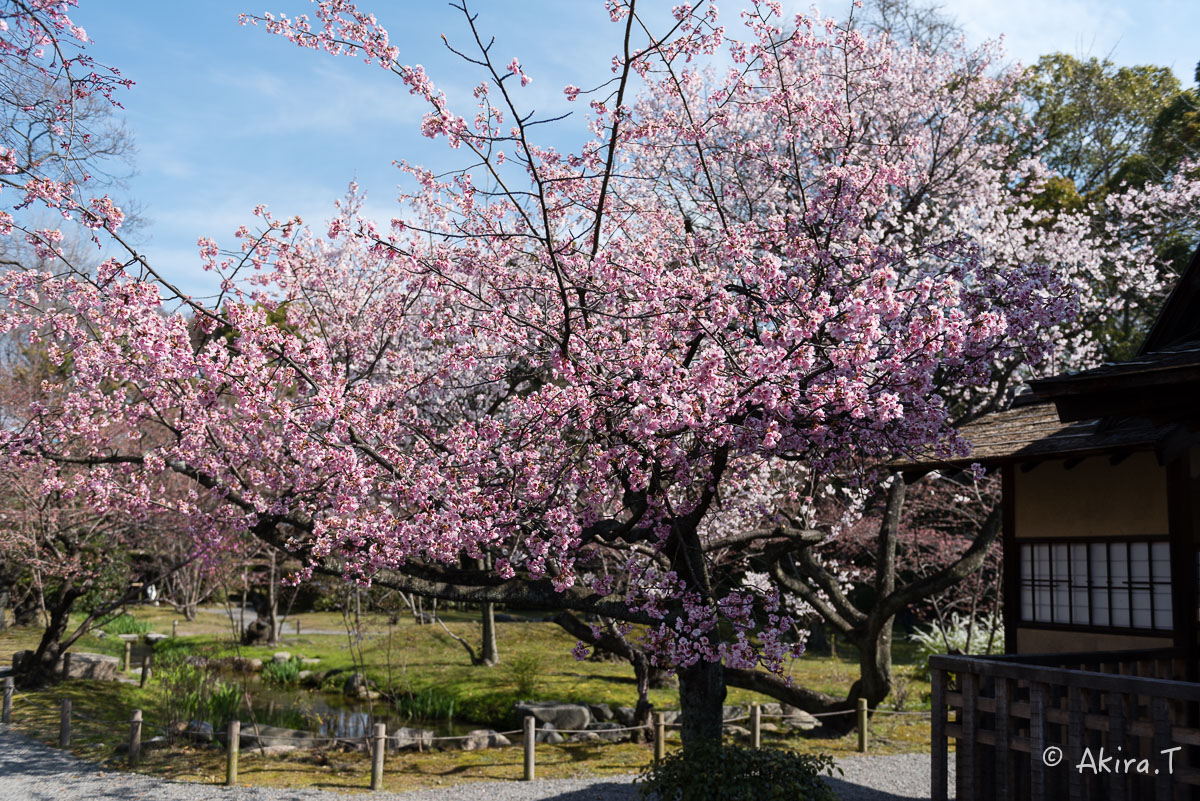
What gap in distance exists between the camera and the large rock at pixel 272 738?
12.1 meters

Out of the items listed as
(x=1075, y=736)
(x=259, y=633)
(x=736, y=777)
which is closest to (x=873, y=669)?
(x=736, y=777)

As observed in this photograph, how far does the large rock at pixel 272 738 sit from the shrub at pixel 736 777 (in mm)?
6519

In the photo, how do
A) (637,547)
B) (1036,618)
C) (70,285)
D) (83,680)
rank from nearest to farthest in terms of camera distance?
(70,285)
(1036,618)
(637,547)
(83,680)

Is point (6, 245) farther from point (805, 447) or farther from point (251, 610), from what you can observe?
point (251, 610)

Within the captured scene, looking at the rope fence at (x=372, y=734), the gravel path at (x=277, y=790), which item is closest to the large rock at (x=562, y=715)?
the rope fence at (x=372, y=734)

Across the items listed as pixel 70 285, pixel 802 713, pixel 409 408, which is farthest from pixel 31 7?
pixel 802 713

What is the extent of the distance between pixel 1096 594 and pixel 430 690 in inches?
424

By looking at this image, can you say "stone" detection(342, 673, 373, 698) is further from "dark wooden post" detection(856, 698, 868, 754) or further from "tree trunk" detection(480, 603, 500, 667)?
"dark wooden post" detection(856, 698, 868, 754)

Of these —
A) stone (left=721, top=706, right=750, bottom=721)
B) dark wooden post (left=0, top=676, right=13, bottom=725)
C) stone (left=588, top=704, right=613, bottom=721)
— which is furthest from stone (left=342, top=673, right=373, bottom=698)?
stone (left=721, top=706, right=750, bottom=721)

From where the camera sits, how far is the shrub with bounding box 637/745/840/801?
6.91m

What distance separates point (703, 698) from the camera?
26.9 ft

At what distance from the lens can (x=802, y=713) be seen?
569 inches

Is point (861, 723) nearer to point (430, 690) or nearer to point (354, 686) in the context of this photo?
point (430, 690)

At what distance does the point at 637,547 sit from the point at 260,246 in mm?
5249
